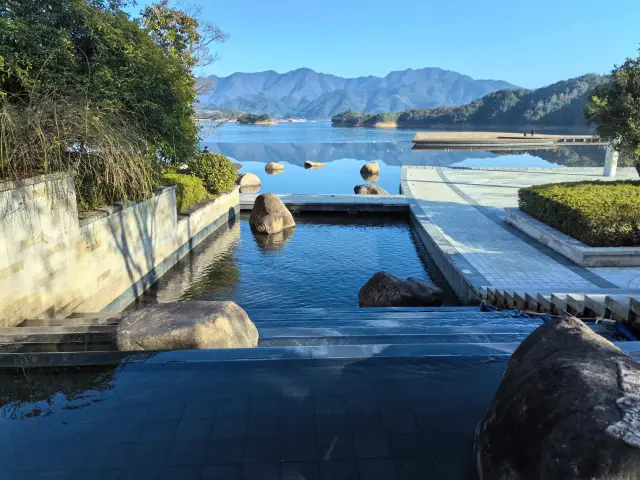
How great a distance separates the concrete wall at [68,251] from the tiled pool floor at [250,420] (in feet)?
7.09

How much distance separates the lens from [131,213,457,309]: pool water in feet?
28.5

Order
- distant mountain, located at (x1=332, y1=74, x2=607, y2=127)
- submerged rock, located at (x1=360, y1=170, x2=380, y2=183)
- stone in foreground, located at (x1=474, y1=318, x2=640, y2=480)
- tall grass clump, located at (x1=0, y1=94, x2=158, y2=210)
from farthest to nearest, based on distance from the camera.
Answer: distant mountain, located at (x1=332, y1=74, x2=607, y2=127) → submerged rock, located at (x1=360, y1=170, x2=380, y2=183) → tall grass clump, located at (x1=0, y1=94, x2=158, y2=210) → stone in foreground, located at (x1=474, y1=318, x2=640, y2=480)

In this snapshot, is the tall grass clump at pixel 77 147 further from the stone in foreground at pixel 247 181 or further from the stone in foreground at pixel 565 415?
the stone in foreground at pixel 247 181

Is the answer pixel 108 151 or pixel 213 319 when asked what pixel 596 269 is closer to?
pixel 213 319

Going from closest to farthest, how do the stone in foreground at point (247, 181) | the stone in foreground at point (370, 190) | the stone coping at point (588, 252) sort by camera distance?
the stone coping at point (588, 252) < the stone in foreground at point (370, 190) < the stone in foreground at point (247, 181)

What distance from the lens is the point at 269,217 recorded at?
1351 cm

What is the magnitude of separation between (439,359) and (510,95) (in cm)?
11354

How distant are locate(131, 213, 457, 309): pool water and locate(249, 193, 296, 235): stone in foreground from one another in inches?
10.4

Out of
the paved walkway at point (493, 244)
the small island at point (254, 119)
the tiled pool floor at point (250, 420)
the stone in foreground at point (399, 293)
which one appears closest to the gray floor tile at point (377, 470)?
the tiled pool floor at point (250, 420)

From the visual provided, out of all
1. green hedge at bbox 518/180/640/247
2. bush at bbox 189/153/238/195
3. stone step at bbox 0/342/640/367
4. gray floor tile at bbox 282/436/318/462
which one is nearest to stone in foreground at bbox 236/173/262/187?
bush at bbox 189/153/238/195

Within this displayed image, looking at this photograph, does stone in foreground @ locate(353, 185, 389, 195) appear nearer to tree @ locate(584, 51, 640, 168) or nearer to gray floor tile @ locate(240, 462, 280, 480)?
tree @ locate(584, 51, 640, 168)

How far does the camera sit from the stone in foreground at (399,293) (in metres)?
7.82

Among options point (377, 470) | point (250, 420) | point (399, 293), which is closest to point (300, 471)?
point (377, 470)

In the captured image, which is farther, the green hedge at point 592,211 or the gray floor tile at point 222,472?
the green hedge at point 592,211
